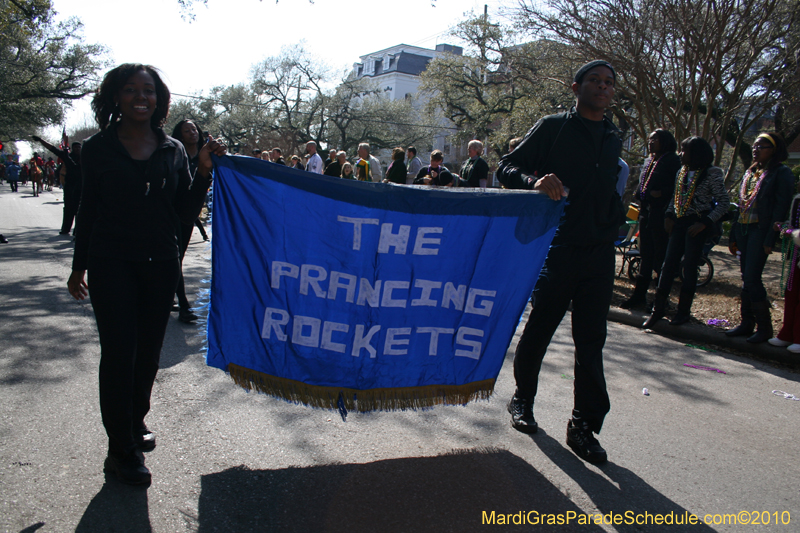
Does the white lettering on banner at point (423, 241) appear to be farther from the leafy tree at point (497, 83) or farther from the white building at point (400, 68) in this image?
the white building at point (400, 68)

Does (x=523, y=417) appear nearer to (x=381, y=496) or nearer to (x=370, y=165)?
(x=381, y=496)

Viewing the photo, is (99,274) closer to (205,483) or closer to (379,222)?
(205,483)

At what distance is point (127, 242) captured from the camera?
264 centimetres

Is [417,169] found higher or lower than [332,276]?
higher

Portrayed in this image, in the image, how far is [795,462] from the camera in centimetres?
334

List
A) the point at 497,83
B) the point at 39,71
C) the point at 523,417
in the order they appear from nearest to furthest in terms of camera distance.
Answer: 1. the point at 523,417
2. the point at 497,83
3. the point at 39,71

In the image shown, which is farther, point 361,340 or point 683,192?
point 683,192

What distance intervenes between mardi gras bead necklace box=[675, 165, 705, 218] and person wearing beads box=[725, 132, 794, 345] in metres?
0.48

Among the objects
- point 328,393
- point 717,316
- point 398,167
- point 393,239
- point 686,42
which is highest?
point 686,42

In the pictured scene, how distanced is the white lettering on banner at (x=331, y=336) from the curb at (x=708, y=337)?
468cm

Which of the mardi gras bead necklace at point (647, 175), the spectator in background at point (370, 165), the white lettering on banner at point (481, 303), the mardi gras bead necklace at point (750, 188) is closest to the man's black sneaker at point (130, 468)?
the white lettering on banner at point (481, 303)

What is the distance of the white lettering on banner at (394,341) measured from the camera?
300 centimetres

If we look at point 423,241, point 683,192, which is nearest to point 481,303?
point 423,241

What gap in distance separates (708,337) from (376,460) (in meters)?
4.55
